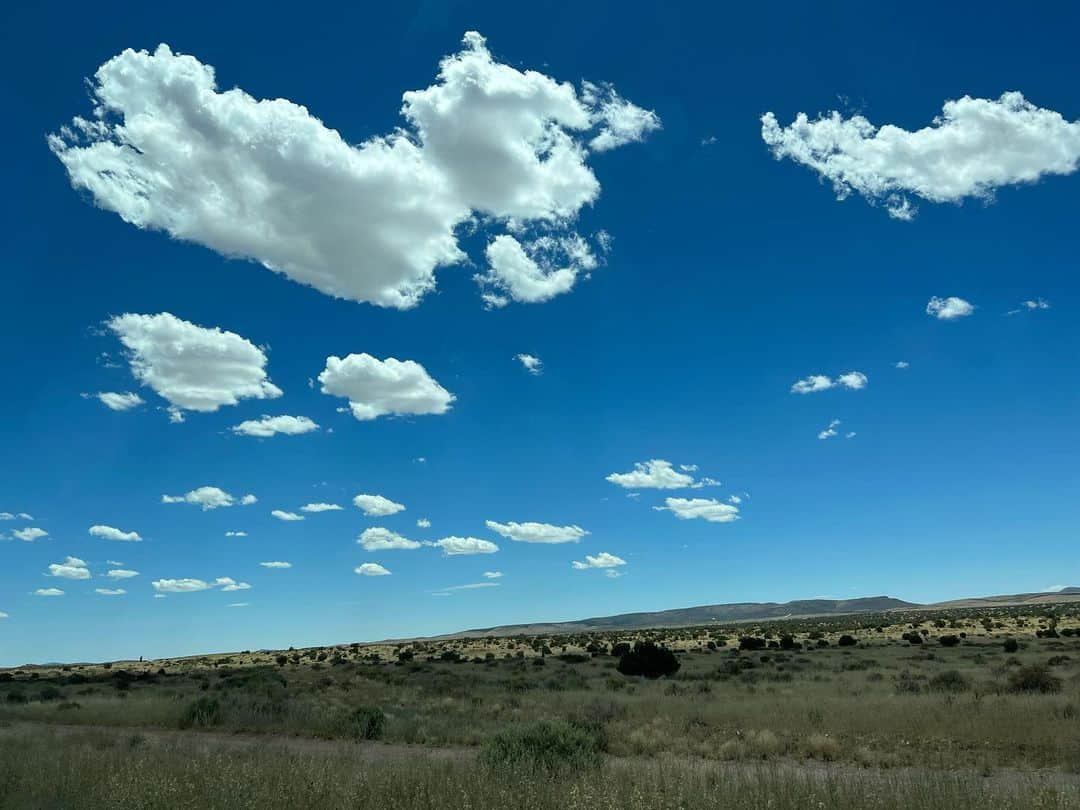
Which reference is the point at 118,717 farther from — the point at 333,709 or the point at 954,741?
the point at 954,741

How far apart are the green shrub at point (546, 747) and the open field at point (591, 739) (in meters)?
0.06

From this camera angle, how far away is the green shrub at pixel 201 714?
1005 inches

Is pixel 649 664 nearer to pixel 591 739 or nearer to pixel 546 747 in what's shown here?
pixel 591 739

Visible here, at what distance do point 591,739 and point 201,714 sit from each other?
16.2m

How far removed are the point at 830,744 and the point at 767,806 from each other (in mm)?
11387

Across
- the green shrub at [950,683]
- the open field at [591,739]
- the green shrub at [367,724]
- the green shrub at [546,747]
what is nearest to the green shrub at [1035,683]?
the open field at [591,739]

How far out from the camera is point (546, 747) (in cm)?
1488

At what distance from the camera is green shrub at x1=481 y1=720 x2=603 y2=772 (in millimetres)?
13141

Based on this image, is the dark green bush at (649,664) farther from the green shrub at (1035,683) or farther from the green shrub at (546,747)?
the green shrub at (546,747)

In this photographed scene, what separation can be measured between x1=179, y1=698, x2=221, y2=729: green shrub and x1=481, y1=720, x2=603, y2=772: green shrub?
567 inches

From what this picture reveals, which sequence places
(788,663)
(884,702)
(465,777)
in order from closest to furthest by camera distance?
(465,777)
(884,702)
(788,663)

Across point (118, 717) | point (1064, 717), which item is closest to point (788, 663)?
point (1064, 717)

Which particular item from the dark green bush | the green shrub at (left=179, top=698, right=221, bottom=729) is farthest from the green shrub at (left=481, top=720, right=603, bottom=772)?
the dark green bush

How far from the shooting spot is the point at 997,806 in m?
8.03
